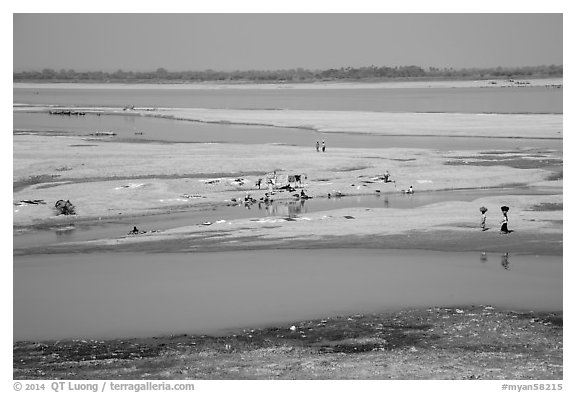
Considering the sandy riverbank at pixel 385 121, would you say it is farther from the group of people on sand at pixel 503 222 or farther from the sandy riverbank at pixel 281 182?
the group of people on sand at pixel 503 222

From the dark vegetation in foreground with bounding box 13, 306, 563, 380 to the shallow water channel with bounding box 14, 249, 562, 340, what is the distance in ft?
2.07

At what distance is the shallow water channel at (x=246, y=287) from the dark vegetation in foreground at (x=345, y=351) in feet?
2.07

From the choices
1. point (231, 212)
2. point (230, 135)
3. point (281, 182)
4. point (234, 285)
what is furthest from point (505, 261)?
point (230, 135)

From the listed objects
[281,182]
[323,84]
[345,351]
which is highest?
[323,84]

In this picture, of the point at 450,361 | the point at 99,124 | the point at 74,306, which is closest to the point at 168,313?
the point at 74,306

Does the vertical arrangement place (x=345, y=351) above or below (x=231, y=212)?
below

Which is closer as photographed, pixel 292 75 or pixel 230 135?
pixel 230 135

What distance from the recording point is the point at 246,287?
1748 cm

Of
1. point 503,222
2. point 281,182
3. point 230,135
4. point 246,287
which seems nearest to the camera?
point 246,287

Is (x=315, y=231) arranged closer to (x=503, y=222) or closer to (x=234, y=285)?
(x=503, y=222)

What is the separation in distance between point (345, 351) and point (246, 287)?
4.28 metres

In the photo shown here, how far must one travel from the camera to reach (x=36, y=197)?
26.1m

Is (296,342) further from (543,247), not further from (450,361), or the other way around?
(543,247)
